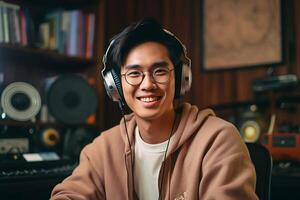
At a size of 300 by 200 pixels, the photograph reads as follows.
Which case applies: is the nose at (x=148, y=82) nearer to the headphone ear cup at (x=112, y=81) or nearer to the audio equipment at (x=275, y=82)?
the headphone ear cup at (x=112, y=81)

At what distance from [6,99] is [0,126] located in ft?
0.62

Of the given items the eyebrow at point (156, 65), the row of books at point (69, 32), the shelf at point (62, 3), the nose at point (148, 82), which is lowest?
the nose at point (148, 82)

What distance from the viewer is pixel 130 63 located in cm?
129

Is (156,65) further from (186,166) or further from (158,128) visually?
(186,166)

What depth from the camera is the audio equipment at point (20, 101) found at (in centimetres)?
206

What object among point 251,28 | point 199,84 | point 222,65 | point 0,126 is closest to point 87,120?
point 0,126

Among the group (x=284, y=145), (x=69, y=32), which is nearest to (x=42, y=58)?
(x=69, y=32)

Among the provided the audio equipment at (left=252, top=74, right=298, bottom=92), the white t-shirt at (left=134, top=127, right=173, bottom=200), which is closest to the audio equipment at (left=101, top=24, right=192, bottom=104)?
the white t-shirt at (left=134, top=127, right=173, bottom=200)

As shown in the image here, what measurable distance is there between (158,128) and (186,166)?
185 millimetres

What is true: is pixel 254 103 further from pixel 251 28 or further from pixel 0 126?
pixel 0 126

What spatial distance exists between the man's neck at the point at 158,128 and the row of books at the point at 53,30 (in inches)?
45.2

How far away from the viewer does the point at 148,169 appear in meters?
1.33

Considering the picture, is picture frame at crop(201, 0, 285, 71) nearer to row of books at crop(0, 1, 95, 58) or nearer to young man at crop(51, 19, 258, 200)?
row of books at crop(0, 1, 95, 58)

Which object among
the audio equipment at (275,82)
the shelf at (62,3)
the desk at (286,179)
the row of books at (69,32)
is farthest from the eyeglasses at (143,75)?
the shelf at (62,3)
